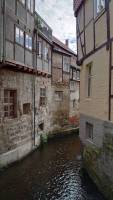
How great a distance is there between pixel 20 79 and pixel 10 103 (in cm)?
155

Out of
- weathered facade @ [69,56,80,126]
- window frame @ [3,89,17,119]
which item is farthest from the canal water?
weathered facade @ [69,56,80,126]

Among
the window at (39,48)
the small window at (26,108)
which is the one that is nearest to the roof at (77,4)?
the window at (39,48)

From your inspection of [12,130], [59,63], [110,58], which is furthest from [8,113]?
[59,63]

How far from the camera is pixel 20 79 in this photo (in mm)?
14469

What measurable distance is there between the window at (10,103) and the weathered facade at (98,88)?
11.0ft

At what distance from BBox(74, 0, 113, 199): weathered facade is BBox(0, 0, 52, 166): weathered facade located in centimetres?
302

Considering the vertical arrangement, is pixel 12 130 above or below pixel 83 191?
above

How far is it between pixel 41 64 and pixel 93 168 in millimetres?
9440

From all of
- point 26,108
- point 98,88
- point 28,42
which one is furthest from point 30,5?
point 98,88

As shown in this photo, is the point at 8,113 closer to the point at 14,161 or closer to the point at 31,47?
the point at 14,161

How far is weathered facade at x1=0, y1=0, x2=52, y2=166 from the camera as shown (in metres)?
12.3

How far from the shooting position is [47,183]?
10.7 m

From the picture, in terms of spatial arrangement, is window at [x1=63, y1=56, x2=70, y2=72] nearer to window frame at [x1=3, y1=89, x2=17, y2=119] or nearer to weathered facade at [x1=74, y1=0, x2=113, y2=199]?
window frame at [x1=3, y1=89, x2=17, y2=119]

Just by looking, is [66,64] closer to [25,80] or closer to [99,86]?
[25,80]
